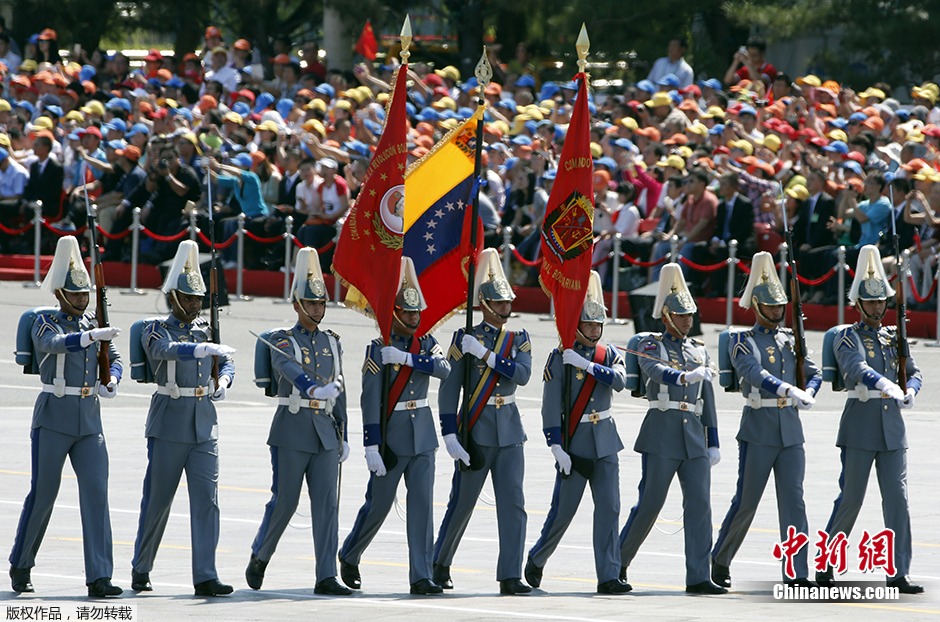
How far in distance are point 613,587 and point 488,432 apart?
1.14 metres

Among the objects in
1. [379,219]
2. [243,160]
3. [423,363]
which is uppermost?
[243,160]

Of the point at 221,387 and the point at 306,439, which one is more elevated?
the point at 221,387

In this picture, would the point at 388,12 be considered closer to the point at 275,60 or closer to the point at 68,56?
the point at 275,60

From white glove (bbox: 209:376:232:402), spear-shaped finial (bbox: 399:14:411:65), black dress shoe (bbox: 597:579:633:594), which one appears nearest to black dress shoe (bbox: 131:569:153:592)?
white glove (bbox: 209:376:232:402)

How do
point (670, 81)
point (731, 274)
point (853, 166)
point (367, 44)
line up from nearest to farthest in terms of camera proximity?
point (731, 274)
point (853, 166)
point (670, 81)
point (367, 44)

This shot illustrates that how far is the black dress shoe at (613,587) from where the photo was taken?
962cm

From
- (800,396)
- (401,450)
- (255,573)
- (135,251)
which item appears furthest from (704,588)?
(135,251)

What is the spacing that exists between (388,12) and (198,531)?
20.7 m

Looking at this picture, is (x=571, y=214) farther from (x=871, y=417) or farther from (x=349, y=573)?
(x=349, y=573)

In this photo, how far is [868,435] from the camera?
10094 mm

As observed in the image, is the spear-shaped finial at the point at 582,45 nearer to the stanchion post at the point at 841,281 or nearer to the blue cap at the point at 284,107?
the stanchion post at the point at 841,281

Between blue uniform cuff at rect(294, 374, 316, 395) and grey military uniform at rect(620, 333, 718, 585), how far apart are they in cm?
192

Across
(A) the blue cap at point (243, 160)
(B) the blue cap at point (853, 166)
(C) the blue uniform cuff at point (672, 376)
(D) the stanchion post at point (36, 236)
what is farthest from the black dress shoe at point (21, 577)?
(D) the stanchion post at point (36, 236)

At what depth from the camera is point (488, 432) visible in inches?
392
